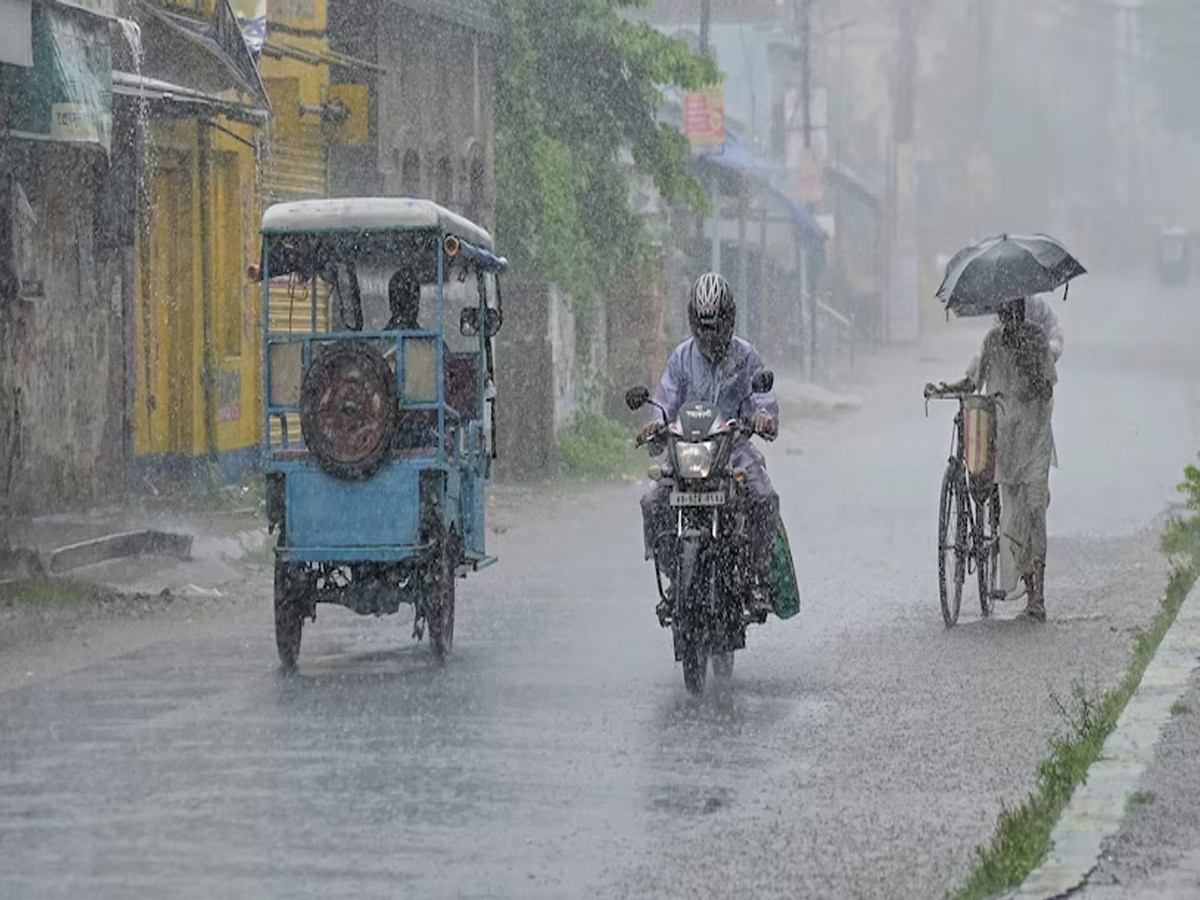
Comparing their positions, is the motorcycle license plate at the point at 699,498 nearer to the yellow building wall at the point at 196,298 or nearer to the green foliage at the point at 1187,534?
the green foliage at the point at 1187,534

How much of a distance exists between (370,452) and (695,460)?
65.4 inches

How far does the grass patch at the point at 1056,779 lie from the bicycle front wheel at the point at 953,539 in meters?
1.08

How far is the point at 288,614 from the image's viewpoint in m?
11.5

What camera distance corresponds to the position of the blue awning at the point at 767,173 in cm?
4303

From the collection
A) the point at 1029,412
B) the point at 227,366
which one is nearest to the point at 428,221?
the point at 1029,412

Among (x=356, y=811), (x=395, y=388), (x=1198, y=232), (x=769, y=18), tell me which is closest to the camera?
(x=356, y=811)

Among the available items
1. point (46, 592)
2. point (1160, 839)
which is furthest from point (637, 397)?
point (46, 592)

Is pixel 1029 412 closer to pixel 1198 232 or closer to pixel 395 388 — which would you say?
pixel 395 388

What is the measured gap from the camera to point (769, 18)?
199 feet

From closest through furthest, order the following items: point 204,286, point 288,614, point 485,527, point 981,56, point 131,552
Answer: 1. point 288,614
2. point 131,552
3. point 485,527
4. point 204,286
5. point 981,56

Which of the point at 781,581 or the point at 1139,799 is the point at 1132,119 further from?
the point at 1139,799

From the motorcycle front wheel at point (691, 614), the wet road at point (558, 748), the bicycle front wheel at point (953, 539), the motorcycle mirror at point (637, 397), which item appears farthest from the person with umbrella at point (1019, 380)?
the motorcycle front wheel at point (691, 614)

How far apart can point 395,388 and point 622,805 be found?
157 inches

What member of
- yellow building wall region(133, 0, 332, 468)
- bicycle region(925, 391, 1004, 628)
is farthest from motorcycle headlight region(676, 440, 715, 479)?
yellow building wall region(133, 0, 332, 468)
